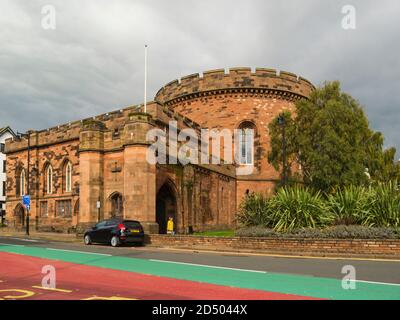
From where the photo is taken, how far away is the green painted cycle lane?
8.29 meters

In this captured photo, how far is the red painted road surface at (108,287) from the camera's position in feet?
26.1

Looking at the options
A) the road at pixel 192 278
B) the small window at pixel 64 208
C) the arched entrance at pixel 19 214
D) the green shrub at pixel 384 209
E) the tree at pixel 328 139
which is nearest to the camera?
the road at pixel 192 278

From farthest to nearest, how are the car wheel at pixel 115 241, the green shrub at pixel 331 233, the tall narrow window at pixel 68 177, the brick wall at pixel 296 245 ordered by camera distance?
the tall narrow window at pixel 68 177
the car wheel at pixel 115 241
the green shrub at pixel 331 233
the brick wall at pixel 296 245

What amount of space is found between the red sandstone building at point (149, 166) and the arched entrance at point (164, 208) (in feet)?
0.22

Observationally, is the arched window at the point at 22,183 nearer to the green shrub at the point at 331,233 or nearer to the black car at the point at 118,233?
the black car at the point at 118,233

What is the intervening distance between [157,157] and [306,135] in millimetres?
9219

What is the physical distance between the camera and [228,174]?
36.0 meters

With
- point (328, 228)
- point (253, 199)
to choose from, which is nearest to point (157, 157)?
point (253, 199)

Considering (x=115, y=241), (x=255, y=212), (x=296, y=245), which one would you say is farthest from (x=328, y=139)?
(x=115, y=241)

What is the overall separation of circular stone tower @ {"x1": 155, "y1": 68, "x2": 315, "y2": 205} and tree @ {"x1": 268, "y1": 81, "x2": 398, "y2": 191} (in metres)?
9.92

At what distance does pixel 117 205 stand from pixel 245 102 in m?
16.3

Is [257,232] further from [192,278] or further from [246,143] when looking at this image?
[246,143]

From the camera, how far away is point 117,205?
1029 inches

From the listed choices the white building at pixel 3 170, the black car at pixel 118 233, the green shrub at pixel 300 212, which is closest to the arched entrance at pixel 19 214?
the black car at pixel 118 233
